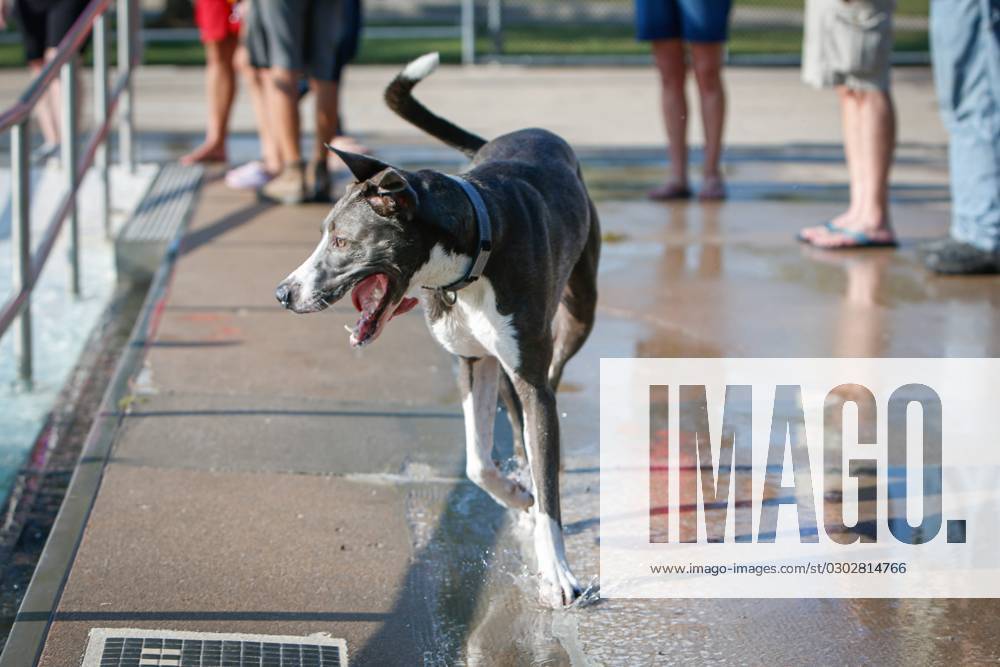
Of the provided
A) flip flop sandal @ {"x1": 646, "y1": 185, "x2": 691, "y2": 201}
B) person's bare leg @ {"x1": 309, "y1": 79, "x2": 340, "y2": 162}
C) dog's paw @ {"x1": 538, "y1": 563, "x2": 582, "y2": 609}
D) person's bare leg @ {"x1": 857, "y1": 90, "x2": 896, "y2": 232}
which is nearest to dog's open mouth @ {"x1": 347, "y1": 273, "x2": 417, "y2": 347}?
dog's paw @ {"x1": 538, "y1": 563, "x2": 582, "y2": 609}

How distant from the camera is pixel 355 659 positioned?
342 centimetres

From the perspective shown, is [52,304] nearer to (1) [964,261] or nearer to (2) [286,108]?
(2) [286,108]

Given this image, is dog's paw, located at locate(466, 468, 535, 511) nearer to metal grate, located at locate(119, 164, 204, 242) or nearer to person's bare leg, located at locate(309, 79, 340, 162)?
metal grate, located at locate(119, 164, 204, 242)

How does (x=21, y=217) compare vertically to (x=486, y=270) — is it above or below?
below

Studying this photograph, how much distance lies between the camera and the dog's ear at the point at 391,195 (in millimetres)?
3184

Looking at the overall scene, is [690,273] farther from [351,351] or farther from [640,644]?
[640,644]

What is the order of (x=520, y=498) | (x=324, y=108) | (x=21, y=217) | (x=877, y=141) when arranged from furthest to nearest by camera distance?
(x=324, y=108)
(x=877, y=141)
(x=21, y=217)
(x=520, y=498)

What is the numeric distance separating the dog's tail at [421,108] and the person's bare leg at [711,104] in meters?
3.93

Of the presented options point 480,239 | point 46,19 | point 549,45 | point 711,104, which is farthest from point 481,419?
point 549,45

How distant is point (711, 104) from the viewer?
830 centimetres

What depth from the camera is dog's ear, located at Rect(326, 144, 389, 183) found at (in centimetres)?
317

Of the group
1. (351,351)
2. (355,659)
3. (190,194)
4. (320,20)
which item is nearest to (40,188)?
(190,194)

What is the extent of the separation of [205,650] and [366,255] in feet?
3.48

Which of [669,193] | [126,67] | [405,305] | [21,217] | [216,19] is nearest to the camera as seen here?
[405,305]
